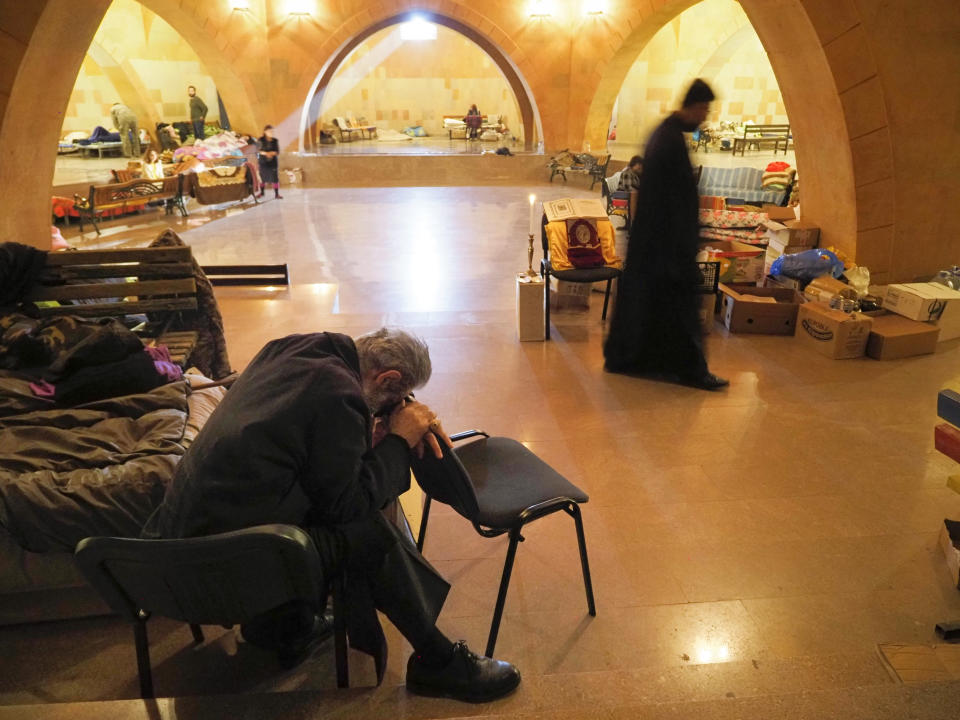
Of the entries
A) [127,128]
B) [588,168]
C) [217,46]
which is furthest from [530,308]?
[127,128]

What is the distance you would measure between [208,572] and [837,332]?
449cm

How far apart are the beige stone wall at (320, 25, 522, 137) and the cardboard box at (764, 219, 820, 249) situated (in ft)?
50.6

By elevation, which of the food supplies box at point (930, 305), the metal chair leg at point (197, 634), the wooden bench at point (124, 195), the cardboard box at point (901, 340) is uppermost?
the wooden bench at point (124, 195)

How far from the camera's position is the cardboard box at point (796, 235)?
5957mm

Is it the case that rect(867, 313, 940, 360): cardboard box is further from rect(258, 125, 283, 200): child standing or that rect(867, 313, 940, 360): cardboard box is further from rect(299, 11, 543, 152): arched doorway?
rect(299, 11, 543, 152): arched doorway

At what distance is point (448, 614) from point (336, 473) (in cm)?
101

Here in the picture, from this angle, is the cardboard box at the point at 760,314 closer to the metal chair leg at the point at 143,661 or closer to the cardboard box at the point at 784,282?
the cardboard box at the point at 784,282

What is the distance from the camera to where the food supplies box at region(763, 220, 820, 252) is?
235 inches

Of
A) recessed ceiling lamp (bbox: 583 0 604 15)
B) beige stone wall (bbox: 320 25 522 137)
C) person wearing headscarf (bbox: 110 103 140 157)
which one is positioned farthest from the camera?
beige stone wall (bbox: 320 25 522 137)

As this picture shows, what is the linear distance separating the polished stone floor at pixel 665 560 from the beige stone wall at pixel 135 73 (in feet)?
47.6

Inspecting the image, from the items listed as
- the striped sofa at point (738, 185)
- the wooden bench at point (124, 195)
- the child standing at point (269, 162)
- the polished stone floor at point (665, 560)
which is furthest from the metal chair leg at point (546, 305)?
the child standing at point (269, 162)

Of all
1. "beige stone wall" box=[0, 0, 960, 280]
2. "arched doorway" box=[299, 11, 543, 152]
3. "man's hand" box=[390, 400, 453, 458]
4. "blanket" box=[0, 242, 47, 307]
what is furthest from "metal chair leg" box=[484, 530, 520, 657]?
"arched doorway" box=[299, 11, 543, 152]

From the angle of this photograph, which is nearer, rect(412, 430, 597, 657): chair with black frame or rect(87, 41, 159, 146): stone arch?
rect(412, 430, 597, 657): chair with black frame

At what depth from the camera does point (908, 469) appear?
3.31 metres
